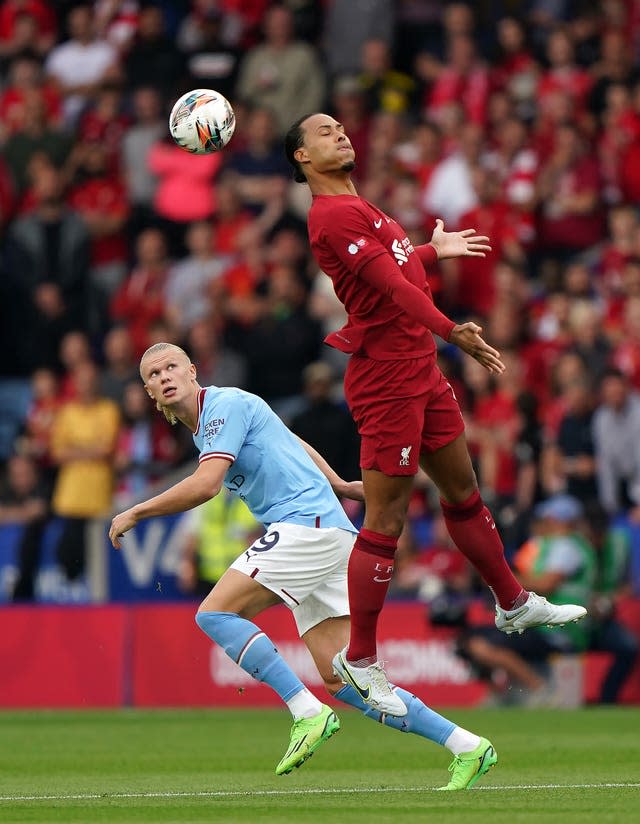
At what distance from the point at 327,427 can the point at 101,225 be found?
4.94 m

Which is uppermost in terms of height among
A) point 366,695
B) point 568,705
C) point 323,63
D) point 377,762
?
point 323,63

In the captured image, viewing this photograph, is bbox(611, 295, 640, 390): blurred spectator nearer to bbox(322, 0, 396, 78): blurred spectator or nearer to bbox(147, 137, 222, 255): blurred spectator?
bbox(147, 137, 222, 255): blurred spectator

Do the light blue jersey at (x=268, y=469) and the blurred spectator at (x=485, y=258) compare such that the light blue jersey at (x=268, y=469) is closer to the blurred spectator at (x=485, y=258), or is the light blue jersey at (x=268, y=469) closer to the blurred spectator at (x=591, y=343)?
the blurred spectator at (x=591, y=343)

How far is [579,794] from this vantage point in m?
8.71

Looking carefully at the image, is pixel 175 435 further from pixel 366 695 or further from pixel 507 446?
pixel 366 695

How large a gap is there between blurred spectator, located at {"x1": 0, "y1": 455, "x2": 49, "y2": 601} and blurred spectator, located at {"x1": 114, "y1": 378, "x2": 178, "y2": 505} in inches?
33.2

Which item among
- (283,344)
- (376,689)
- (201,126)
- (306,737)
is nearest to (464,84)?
(283,344)

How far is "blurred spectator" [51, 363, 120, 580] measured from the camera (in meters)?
18.6

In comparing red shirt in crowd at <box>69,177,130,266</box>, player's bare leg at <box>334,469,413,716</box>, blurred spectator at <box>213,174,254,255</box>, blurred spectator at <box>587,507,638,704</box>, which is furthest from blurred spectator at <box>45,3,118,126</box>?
player's bare leg at <box>334,469,413,716</box>

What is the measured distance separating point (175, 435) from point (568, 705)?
4852mm

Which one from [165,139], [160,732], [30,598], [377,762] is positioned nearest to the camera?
[377,762]

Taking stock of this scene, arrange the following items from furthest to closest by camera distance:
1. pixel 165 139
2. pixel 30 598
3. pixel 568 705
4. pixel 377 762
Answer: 1. pixel 165 139
2. pixel 30 598
3. pixel 568 705
4. pixel 377 762

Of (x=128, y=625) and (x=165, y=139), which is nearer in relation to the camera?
(x=128, y=625)

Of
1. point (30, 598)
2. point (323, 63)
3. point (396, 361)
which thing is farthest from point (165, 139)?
point (396, 361)
